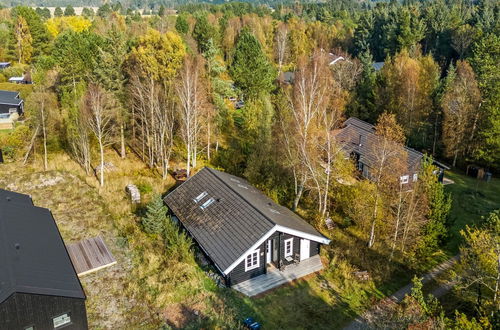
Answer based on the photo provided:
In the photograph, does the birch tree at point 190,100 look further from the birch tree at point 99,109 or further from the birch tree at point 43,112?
the birch tree at point 43,112

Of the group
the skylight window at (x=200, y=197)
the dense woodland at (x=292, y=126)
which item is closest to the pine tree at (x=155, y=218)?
the dense woodland at (x=292, y=126)

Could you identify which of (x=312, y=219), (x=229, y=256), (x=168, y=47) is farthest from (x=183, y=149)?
(x=229, y=256)

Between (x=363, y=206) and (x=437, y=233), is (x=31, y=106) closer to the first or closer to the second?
(x=363, y=206)

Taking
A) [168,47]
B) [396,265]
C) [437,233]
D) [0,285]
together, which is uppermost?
[168,47]

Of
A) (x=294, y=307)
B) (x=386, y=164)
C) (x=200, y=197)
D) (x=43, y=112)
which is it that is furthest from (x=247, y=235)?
(x=43, y=112)

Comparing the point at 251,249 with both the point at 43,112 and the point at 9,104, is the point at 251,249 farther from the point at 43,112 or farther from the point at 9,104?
the point at 9,104

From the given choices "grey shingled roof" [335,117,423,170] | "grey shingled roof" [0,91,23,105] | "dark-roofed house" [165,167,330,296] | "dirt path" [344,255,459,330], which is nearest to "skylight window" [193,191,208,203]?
"dark-roofed house" [165,167,330,296]
